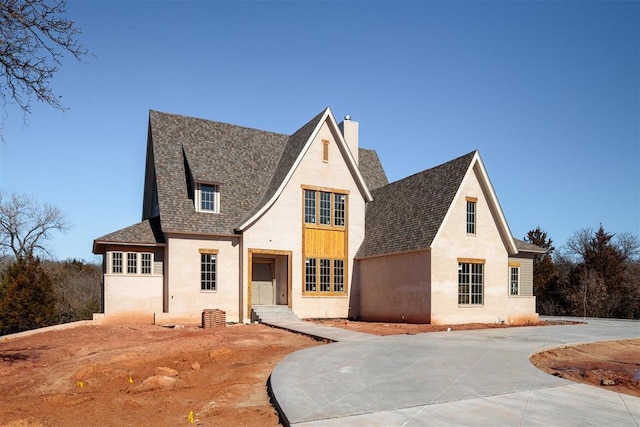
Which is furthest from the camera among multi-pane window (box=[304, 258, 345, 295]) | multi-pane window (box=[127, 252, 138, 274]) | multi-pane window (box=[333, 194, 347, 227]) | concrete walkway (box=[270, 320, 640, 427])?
multi-pane window (box=[333, 194, 347, 227])

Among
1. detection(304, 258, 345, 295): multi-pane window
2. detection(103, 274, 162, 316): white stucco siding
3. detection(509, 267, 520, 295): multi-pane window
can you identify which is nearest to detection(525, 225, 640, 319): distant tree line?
detection(509, 267, 520, 295): multi-pane window

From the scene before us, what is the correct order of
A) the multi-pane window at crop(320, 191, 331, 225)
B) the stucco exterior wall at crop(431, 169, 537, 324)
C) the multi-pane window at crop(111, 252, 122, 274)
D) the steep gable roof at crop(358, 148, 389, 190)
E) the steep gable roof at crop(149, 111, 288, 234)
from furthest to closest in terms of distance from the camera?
the steep gable roof at crop(358, 148, 389, 190), the multi-pane window at crop(320, 191, 331, 225), the steep gable roof at crop(149, 111, 288, 234), the multi-pane window at crop(111, 252, 122, 274), the stucco exterior wall at crop(431, 169, 537, 324)

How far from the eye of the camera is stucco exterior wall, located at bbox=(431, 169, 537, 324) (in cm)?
2162

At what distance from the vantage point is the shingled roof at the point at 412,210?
22438mm

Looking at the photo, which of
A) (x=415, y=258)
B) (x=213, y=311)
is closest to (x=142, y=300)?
(x=213, y=311)

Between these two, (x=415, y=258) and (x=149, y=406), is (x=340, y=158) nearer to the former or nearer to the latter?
(x=415, y=258)

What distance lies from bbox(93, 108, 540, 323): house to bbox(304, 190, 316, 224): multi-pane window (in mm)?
53

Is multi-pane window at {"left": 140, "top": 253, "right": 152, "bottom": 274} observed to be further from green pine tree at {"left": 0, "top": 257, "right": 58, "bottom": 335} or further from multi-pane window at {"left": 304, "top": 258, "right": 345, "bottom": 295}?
green pine tree at {"left": 0, "top": 257, "right": 58, "bottom": 335}

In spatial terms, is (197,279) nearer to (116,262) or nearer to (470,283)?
(116,262)

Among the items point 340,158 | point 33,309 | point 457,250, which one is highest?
point 340,158

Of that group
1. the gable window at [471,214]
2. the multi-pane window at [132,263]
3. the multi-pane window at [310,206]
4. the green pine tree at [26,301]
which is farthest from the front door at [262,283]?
the green pine tree at [26,301]

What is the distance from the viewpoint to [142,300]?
22.3 metres

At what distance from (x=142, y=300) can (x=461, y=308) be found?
14.2 metres

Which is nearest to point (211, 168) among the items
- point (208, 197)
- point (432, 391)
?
point (208, 197)
